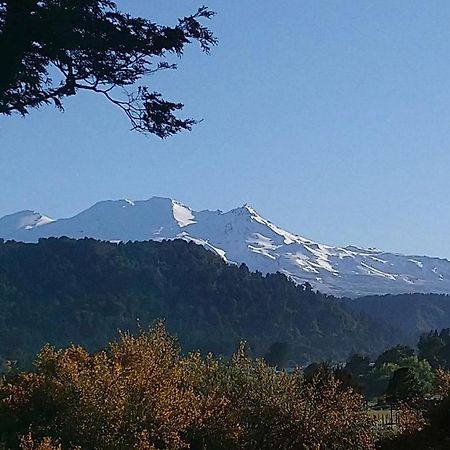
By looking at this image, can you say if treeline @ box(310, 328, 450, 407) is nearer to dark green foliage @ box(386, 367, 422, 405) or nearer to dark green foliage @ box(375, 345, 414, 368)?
dark green foliage @ box(375, 345, 414, 368)

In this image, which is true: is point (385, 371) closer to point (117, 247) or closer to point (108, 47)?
point (108, 47)

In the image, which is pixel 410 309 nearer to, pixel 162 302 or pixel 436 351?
pixel 162 302

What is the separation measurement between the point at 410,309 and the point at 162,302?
66.8m

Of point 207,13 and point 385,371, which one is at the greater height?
point 207,13

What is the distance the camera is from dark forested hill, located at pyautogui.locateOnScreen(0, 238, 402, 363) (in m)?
96.8

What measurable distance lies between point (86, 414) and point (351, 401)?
4.01 m

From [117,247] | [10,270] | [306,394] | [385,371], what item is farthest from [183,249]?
[306,394]

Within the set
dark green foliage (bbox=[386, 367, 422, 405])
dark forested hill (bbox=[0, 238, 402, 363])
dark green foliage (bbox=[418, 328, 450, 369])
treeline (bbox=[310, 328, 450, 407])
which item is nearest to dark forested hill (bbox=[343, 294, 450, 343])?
dark forested hill (bbox=[0, 238, 402, 363])

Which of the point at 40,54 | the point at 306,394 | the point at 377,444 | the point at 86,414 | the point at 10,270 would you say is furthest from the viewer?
the point at 10,270

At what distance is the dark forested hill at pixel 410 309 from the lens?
158350 millimetres

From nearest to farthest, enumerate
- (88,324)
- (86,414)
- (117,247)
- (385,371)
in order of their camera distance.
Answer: (86,414), (385,371), (88,324), (117,247)

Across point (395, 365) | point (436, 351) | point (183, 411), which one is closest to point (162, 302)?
point (436, 351)

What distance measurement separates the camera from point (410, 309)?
536ft

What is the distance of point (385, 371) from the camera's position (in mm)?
56844
